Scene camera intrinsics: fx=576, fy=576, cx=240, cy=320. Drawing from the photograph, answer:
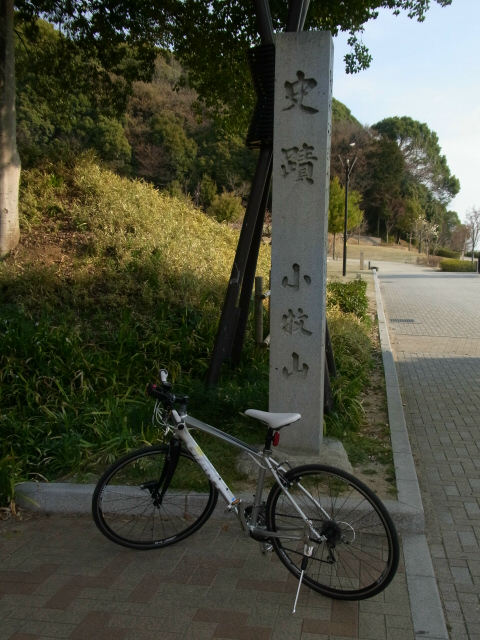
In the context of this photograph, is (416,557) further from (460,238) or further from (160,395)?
(460,238)

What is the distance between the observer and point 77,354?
5.63 m

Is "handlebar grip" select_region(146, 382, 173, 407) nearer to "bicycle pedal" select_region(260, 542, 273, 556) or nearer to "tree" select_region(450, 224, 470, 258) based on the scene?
"bicycle pedal" select_region(260, 542, 273, 556)

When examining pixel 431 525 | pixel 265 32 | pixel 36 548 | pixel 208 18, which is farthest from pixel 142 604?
pixel 208 18

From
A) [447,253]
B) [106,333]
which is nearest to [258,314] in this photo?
[106,333]

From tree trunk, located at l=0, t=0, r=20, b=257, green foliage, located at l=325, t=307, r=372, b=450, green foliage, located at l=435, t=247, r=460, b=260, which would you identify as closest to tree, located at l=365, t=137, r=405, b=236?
green foliage, located at l=435, t=247, r=460, b=260

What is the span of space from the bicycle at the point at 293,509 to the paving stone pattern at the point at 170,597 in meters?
→ 0.12

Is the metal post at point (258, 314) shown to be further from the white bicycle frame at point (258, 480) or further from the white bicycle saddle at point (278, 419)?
the white bicycle saddle at point (278, 419)

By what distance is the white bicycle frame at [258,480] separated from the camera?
116 inches

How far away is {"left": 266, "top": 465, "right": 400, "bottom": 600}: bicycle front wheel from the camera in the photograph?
2896mm

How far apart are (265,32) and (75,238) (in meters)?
4.31

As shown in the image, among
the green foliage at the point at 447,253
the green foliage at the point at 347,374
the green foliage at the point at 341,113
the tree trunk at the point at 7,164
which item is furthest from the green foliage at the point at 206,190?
the green foliage at the point at 341,113

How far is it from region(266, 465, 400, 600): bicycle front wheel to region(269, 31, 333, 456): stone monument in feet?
4.44

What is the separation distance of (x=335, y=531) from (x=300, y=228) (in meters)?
2.21

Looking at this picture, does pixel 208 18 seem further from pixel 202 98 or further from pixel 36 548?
pixel 36 548
